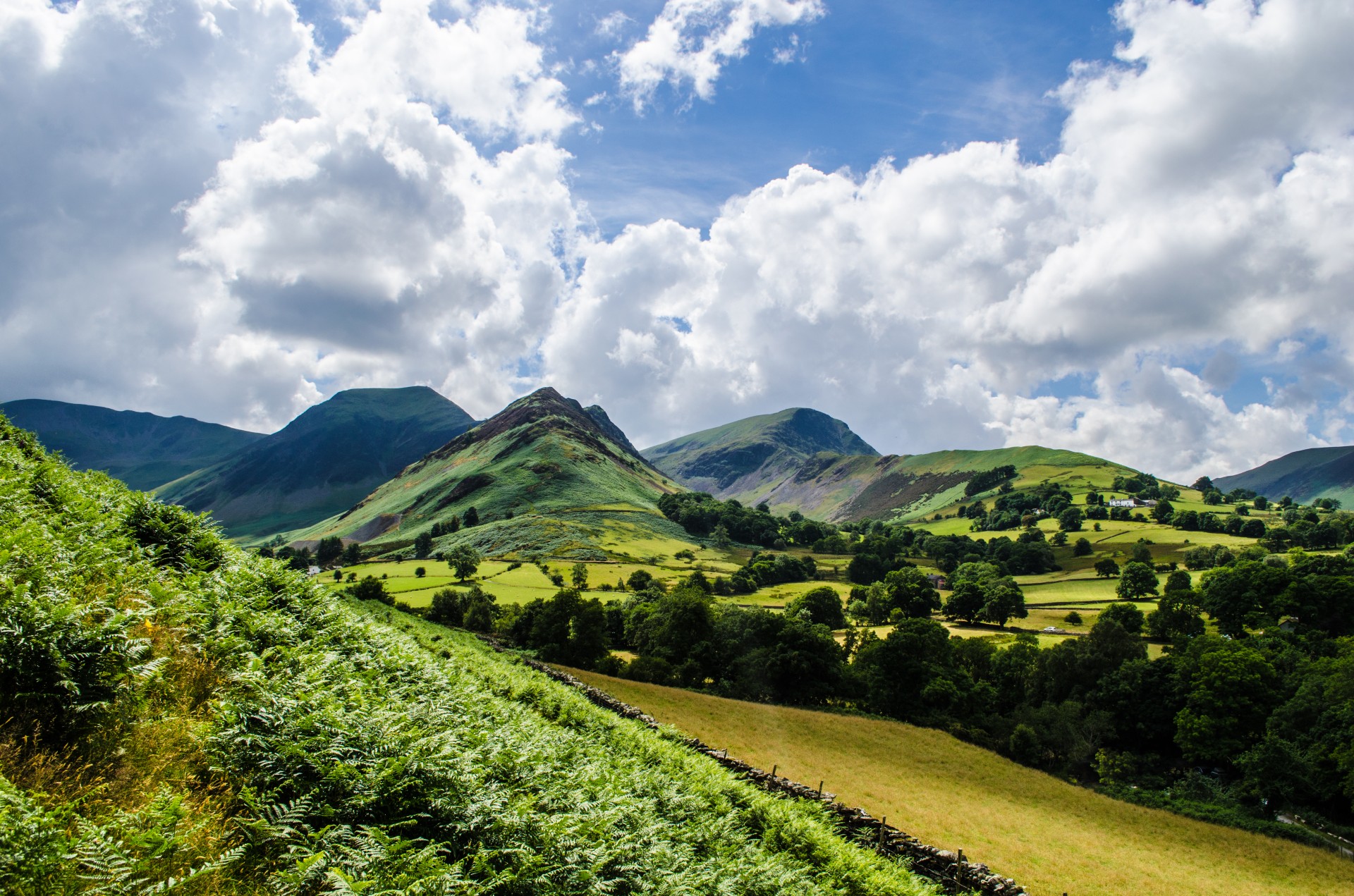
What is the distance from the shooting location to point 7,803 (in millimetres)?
4578

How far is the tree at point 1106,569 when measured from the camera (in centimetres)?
13088

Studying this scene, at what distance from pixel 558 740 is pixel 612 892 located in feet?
19.7

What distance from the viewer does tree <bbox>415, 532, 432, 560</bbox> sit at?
151500 millimetres

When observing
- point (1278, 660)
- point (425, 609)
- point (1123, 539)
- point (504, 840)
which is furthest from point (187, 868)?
point (1123, 539)

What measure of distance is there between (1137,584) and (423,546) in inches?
6220

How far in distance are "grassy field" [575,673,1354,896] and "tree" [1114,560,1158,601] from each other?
81.1 m

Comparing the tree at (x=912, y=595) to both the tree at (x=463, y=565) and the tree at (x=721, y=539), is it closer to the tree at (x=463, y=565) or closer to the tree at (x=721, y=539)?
the tree at (x=463, y=565)

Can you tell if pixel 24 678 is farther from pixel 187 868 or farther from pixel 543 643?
pixel 543 643

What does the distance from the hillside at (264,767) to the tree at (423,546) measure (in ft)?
489

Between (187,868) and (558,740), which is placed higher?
(187,868)

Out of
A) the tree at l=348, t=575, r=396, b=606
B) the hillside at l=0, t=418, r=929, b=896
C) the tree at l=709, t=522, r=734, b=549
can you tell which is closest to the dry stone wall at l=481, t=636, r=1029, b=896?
the hillside at l=0, t=418, r=929, b=896

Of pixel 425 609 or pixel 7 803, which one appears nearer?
pixel 7 803

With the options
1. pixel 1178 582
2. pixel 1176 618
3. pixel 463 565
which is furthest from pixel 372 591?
pixel 1178 582

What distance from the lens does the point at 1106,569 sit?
13162cm
